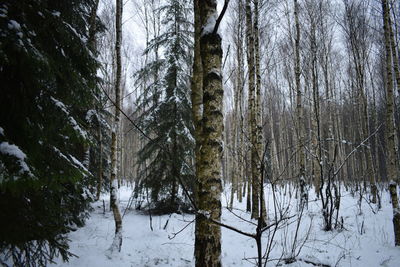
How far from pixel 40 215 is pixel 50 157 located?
0.83m

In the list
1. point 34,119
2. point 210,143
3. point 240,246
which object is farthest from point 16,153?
point 240,246

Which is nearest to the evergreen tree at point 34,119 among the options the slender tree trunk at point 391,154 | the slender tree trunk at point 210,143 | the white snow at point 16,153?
the white snow at point 16,153

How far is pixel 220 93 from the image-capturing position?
6.57 ft

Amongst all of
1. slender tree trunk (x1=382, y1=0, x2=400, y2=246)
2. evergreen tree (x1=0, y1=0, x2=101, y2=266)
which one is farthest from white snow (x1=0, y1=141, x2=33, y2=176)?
slender tree trunk (x1=382, y1=0, x2=400, y2=246)

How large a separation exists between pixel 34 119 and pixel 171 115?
5661mm

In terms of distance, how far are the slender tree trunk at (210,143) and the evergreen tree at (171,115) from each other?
5741mm

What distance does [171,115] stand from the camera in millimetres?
8117

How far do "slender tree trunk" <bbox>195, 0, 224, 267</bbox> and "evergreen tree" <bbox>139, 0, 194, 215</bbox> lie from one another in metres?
5.74

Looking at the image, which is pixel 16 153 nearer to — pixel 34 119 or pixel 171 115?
pixel 34 119

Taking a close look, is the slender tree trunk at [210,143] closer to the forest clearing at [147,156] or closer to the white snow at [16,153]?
the forest clearing at [147,156]

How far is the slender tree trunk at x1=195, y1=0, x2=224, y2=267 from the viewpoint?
6.20ft

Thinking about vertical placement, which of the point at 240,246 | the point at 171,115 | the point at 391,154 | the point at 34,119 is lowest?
the point at 240,246

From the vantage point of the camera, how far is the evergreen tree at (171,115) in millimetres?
7852

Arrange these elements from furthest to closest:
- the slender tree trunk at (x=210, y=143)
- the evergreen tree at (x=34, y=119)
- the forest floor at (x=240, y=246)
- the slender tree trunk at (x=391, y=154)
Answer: the slender tree trunk at (x=391, y=154) → the forest floor at (x=240, y=246) → the evergreen tree at (x=34, y=119) → the slender tree trunk at (x=210, y=143)
